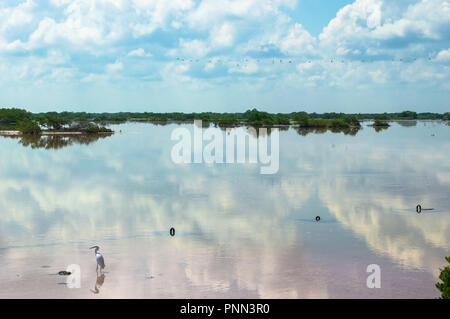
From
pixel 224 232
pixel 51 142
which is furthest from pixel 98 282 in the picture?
pixel 51 142

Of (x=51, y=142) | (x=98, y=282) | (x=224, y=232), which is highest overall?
(x=51, y=142)

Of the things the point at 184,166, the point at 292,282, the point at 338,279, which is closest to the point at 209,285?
the point at 292,282

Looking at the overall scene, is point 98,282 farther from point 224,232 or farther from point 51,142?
point 51,142

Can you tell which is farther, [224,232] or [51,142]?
[51,142]

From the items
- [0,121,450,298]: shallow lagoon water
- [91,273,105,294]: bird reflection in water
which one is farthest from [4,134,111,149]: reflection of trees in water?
[91,273,105,294]: bird reflection in water

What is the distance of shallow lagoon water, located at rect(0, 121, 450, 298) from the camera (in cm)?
1441

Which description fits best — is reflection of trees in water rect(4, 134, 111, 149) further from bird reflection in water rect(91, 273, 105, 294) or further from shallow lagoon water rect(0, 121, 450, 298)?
bird reflection in water rect(91, 273, 105, 294)

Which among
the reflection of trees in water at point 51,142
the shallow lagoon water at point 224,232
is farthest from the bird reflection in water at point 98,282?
the reflection of trees in water at point 51,142

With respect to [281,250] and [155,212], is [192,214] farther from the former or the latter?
[281,250]

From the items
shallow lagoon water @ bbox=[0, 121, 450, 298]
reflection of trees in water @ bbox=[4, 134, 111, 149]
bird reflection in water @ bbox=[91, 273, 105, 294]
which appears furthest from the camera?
reflection of trees in water @ bbox=[4, 134, 111, 149]

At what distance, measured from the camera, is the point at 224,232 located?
20516mm

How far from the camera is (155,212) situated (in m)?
24.8

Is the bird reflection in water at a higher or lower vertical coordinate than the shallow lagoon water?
lower

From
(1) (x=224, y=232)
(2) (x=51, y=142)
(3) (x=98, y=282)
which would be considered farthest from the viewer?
(2) (x=51, y=142)
